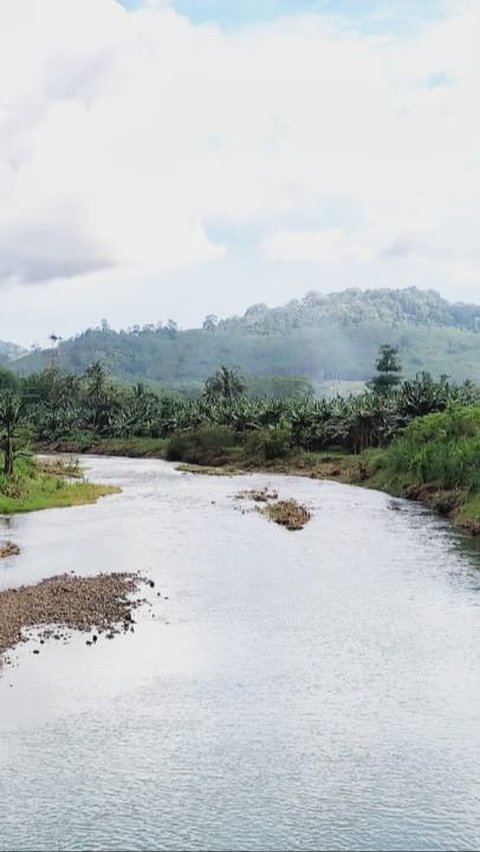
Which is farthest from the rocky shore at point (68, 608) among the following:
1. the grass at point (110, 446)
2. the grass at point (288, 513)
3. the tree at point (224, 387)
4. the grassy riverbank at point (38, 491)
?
the tree at point (224, 387)

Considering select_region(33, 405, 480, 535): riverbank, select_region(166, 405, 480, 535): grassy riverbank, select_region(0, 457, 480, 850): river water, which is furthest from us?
select_region(33, 405, 480, 535): riverbank

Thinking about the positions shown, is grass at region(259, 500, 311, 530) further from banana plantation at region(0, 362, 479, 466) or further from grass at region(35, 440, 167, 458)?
grass at region(35, 440, 167, 458)

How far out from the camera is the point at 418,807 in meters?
15.7

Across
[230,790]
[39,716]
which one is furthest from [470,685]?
[39,716]

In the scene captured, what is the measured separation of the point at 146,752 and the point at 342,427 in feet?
268

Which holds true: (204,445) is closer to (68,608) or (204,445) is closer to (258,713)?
(68,608)

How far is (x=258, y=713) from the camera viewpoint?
65.7 feet

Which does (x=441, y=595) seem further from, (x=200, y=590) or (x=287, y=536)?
(x=287, y=536)

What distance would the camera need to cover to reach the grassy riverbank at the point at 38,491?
190 feet

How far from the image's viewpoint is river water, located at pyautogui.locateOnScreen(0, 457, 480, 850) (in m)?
15.2

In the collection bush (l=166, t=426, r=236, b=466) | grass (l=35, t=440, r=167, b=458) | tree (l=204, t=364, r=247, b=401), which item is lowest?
grass (l=35, t=440, r=167, b=458)

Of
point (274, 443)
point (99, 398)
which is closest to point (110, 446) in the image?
point (99, 398)

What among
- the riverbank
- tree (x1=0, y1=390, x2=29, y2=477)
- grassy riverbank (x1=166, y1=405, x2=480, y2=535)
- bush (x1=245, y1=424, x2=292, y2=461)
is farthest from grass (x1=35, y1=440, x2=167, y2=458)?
tree (x1=0, y1=390, x2=29, y2=477)

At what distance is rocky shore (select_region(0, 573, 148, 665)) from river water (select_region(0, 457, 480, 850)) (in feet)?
3.09
